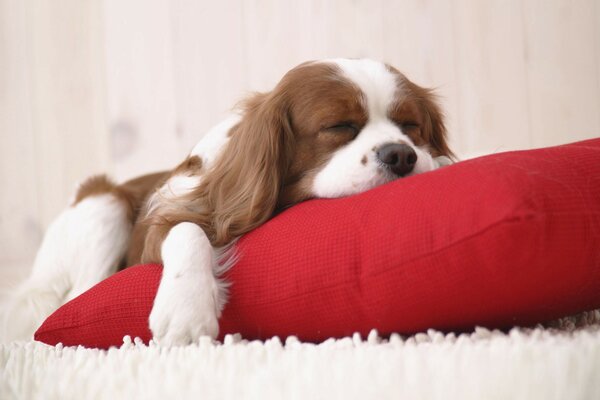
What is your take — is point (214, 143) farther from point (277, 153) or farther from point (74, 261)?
point (74, 261)

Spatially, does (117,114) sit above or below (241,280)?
above

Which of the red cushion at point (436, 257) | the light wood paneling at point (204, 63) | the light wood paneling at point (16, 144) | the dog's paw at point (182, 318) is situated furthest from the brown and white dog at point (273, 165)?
the light wood paneling at point (16, 144)

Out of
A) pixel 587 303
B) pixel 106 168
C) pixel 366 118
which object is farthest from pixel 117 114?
pixel 587 303

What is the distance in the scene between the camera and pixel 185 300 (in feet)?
4.35

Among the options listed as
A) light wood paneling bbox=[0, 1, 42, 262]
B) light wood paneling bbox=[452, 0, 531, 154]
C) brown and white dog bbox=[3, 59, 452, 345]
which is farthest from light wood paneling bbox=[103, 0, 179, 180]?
light wood paneling bbox=[452, 0, 531, 154]

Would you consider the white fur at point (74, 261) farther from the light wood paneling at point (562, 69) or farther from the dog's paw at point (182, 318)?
the light wood paneling at point (562, 69)

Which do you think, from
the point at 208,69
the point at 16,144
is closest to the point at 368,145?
the point at 208,69

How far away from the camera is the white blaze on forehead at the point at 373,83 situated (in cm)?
179

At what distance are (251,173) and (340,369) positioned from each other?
0.80 m

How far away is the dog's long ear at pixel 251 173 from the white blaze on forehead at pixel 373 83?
20 centimetres

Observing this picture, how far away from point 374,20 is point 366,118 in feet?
4.97

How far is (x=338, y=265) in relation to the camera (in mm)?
1247

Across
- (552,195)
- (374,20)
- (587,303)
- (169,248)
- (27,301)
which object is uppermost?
(374,20)

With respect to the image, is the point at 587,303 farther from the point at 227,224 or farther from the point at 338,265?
the point at 227,224
